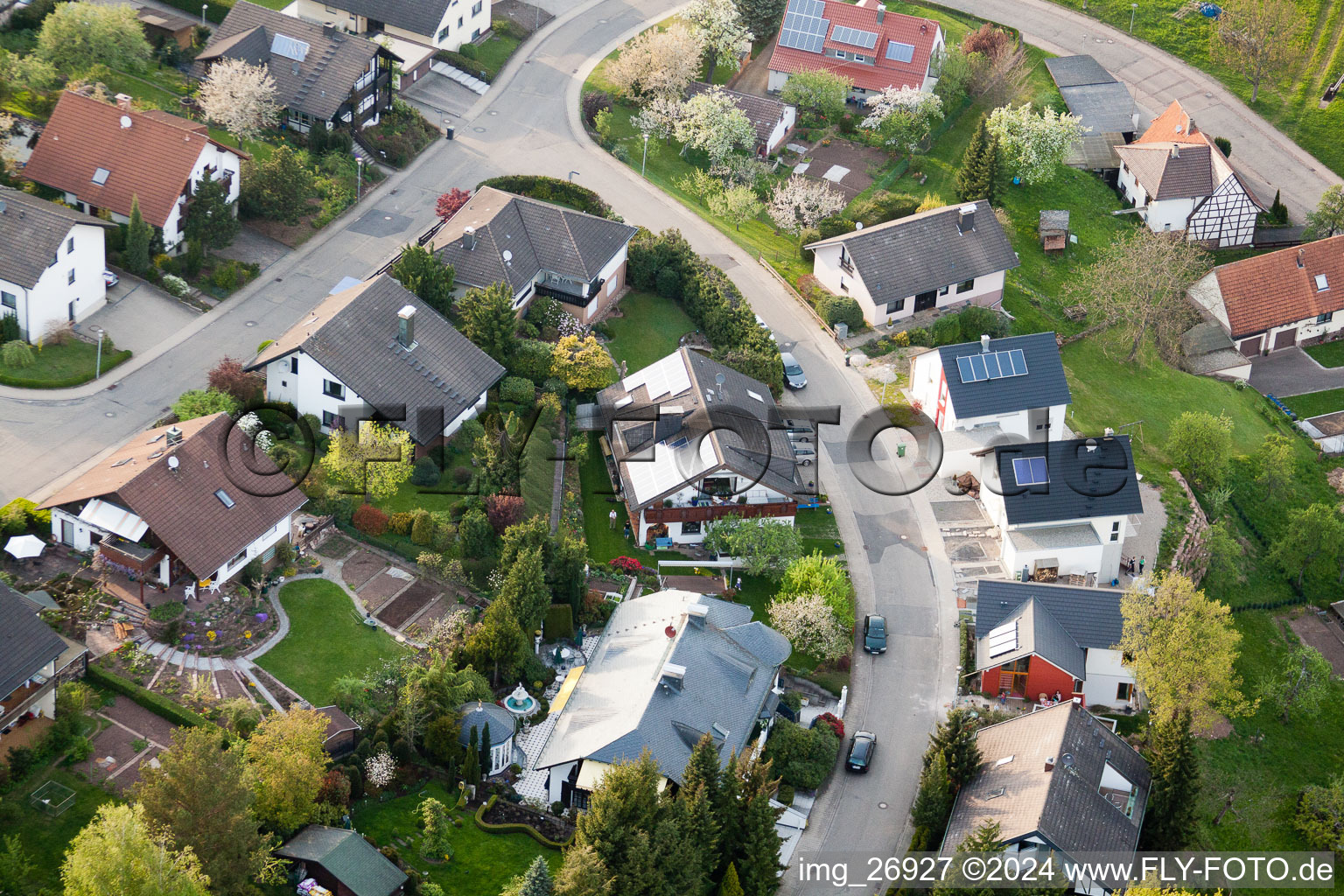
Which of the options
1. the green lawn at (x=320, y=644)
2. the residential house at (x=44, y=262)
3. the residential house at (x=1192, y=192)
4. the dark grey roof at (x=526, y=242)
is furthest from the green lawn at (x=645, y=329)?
the residential house at (x=1192, y=192)

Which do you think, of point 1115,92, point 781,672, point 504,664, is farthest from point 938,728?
point 1115,92

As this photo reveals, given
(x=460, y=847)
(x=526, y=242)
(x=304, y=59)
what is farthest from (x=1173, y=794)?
(x=304, y=59)

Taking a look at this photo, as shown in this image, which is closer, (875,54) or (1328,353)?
(1328,353)

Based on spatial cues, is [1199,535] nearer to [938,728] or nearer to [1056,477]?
[1056,477]

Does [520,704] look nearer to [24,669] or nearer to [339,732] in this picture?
[339,732]

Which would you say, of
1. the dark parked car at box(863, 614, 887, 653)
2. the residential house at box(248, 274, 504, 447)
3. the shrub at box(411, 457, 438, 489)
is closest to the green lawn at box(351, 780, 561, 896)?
the shrub at box(411, 457, 438, 489)
